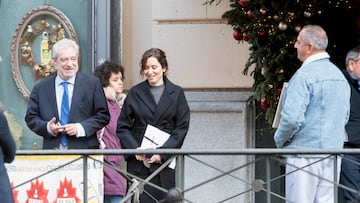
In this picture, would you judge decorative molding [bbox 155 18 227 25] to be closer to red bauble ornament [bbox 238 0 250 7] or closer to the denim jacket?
red bauble ornament [bbox 238 0 250 7]

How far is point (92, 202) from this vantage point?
8.65m

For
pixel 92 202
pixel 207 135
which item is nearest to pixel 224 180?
pixel 207 135

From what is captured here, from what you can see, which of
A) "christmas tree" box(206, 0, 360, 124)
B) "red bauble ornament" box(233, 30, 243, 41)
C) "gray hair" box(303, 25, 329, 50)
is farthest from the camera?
"red bauble ornament" box(233, 30, 243, 41)

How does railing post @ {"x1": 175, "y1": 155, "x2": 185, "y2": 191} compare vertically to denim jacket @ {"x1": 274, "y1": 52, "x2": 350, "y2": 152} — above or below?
below

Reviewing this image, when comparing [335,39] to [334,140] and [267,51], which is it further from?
[334,140]

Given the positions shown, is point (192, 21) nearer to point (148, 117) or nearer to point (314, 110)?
point (148, 117)

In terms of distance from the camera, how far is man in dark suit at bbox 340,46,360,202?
9.28 meters

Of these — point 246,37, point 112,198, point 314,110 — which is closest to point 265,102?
point 246,37

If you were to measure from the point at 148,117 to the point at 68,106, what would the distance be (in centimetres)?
63

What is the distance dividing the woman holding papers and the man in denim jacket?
0.96m

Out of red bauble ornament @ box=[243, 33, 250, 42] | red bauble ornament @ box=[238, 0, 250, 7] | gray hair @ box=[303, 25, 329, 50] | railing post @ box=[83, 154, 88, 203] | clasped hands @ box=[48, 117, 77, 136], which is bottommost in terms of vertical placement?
railing post @ box=[83, 154, 88, 203]

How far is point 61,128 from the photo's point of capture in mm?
9180

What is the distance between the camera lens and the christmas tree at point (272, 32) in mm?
10359

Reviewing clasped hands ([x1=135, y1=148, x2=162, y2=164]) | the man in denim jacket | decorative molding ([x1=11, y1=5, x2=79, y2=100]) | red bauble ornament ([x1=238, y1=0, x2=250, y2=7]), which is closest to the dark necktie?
clasped hands ([x1=135, y1=148, x2=162, y2=164])
